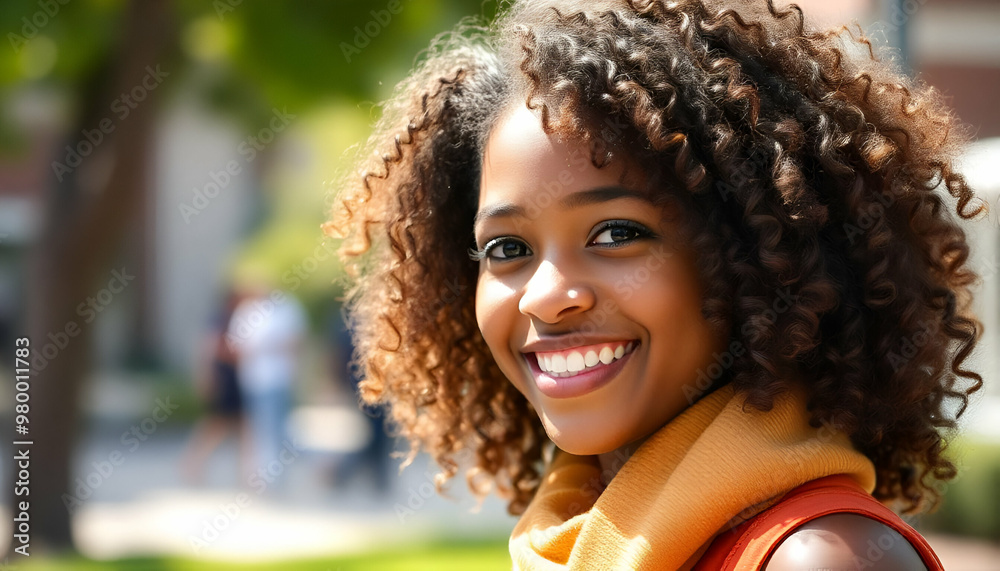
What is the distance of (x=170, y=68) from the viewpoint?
6918mm

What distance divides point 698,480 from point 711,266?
391 mm

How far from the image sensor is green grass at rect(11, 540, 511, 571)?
6.39 meters

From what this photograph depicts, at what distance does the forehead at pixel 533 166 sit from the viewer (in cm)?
187

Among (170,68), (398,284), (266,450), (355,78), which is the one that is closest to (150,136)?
(170,68)

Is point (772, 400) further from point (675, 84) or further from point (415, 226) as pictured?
point (415, 226)

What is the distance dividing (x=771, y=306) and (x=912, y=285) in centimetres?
27

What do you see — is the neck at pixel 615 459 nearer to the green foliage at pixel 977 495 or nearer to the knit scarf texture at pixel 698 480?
the knit scarf texture at pixel 698 480

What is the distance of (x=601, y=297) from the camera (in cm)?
184

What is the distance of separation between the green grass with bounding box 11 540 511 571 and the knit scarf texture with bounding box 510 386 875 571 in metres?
4.71

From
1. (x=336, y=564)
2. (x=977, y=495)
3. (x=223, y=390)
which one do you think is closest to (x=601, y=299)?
(x=336, y=564)

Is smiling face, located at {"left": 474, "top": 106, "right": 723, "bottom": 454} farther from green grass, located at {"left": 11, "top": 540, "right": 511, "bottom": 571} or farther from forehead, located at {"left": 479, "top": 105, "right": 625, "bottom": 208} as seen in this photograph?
green grass, located at {"left": 11, "top": 540, "right": 511, "bottom": 571}

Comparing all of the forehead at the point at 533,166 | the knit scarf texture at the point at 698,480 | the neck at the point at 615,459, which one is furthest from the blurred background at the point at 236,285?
the knit scarf texture at the point at 698,480

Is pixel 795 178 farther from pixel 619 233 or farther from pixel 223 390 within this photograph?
pixel 223 390

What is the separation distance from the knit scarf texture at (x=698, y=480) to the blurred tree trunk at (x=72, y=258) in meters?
5.79
